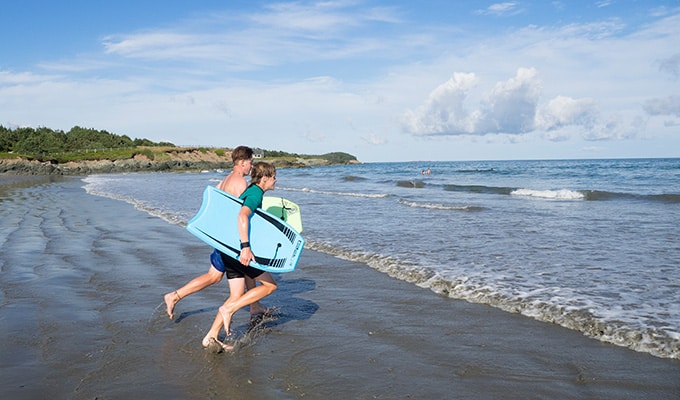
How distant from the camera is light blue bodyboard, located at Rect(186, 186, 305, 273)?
518cm

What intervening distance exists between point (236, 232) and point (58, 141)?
113456 millimetres

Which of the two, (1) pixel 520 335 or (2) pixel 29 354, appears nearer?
(2) pixel 29 354

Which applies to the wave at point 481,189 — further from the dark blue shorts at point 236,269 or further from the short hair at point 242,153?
the dark blue shorts at point 236,269

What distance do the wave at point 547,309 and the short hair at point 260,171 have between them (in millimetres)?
3252

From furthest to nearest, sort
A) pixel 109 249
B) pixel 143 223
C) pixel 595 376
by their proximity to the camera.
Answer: pixel 143 223
pixel 109 249
pixel 595 376

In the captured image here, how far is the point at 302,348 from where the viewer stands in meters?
5.18

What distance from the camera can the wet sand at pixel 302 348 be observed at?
13.7ft

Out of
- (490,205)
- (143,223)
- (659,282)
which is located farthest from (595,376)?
(490,205)

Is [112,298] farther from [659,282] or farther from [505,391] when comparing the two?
[659,282]

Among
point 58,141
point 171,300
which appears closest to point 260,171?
point 171,300

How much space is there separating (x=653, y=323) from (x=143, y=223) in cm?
1305

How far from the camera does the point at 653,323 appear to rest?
5738mm

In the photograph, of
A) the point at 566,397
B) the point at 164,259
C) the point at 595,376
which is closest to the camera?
the point at 566,397

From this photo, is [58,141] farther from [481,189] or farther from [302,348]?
[302,348]
